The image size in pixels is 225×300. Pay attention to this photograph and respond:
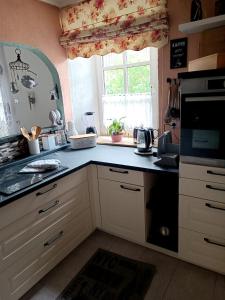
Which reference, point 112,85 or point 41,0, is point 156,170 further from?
point 41,0

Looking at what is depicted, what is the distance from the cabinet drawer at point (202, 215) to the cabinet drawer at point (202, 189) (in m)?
0.04

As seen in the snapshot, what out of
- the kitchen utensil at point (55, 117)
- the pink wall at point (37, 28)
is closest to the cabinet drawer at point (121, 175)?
the kitchen utensil at point (55, 117)

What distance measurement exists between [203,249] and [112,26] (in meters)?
2.02

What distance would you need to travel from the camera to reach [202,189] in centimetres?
153

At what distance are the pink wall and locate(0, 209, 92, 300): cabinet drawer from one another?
3.92ft

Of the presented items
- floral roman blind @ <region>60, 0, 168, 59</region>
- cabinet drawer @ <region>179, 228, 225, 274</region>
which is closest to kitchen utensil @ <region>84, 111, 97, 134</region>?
floral roman blind @ <region>60, 0, 168, 59</region>

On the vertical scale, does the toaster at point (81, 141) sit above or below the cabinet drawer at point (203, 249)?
above

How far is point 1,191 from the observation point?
1425mm

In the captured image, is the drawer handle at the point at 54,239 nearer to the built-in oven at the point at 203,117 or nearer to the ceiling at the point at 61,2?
the built-in oven at the point at 203,117

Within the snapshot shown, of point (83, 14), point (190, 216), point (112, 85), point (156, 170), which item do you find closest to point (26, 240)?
point (156, 170)

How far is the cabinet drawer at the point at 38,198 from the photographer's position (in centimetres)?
137

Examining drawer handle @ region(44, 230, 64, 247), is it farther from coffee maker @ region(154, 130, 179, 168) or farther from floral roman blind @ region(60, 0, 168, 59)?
floral roman blind @ region(60, 0, 168, 59)

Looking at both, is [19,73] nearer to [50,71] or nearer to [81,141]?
[50,71]

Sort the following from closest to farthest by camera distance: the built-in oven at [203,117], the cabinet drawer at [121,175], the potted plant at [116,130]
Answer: the built-in oven at [203,117] < the cabinet drawer at [121,175] < the potted plant at [116,130]
